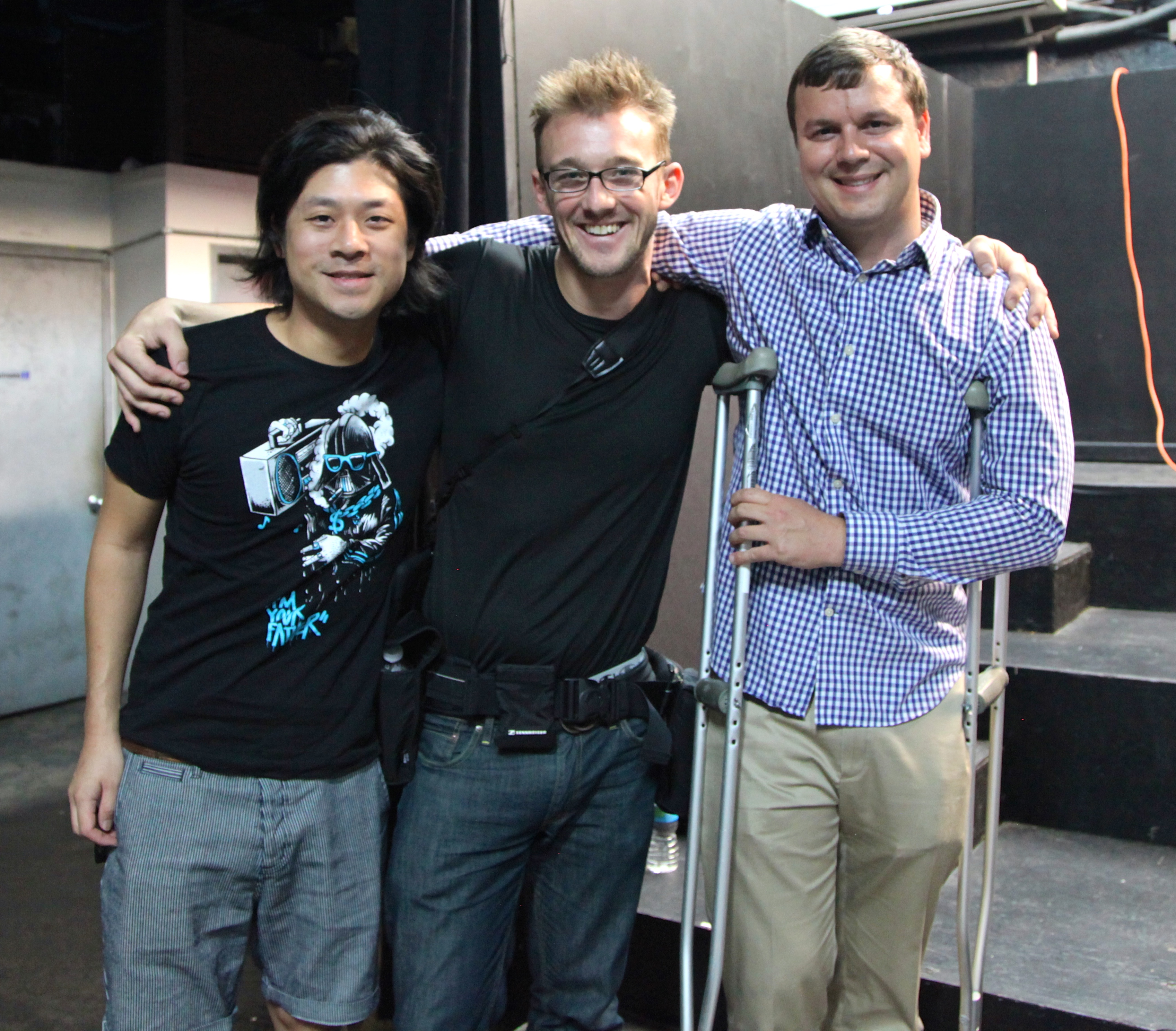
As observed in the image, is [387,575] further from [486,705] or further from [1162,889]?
[1162,889]

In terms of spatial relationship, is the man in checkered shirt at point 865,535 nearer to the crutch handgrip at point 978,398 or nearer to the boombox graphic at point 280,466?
the crutch handgrip at point 978,398

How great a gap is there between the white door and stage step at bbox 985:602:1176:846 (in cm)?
467

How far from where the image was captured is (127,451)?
191 cm

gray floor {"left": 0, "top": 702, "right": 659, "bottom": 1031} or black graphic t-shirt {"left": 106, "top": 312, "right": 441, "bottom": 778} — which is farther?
gray floor {"left": 0, "top": 702, "right": 659, "bottom": 1031}

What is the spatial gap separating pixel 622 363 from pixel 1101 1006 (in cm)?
176

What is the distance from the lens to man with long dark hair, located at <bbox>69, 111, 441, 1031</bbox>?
189cm

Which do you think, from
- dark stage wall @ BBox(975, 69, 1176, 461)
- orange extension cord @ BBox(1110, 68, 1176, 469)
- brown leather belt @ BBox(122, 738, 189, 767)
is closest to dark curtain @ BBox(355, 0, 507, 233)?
brown leather belt @ BBox(122, 738, 189, 767)

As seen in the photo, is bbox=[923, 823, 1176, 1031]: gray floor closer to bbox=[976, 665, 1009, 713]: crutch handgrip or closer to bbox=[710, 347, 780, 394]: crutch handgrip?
bbox=[976, 665, 1009, 713]: crutch handgrip

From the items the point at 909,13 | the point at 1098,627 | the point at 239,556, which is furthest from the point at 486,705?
the point at 909,13

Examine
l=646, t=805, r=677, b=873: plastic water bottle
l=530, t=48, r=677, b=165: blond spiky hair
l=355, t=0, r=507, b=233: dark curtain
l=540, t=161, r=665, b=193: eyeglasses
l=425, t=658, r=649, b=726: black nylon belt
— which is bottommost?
l=646, t=805, r=677, b=873: plastic water bottle

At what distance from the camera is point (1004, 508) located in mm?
1935

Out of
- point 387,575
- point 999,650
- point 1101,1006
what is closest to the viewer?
point 387,575

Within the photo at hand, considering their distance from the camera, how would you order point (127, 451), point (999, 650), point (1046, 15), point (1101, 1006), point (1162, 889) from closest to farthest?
point (127, 451), point (999, 650), point (1101, 1006), point (1162, 889), point (1046, 15)

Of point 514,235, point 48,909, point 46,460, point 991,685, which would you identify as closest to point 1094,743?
point 991,685
